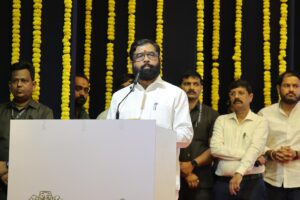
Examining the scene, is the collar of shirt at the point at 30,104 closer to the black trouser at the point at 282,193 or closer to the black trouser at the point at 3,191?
the black trouser at the point at 3,191

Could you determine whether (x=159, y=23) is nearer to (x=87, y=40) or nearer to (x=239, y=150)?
(x=87, y=40)

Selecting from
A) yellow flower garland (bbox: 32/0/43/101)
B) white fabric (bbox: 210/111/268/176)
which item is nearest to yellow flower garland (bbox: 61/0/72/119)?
yellow flower garland (bbox: 32/0/43/101)

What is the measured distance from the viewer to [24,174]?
2541mm

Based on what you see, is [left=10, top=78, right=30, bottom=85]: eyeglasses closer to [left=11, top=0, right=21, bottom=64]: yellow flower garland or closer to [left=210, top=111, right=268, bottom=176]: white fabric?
[left=11, top=0, right=21, bottom=64]: yellow flower garland

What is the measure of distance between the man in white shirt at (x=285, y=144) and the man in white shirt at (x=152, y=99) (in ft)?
4.39

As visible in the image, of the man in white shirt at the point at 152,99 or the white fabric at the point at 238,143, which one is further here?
the white fabric at the point at 238,143

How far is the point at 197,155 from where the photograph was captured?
4.46 m

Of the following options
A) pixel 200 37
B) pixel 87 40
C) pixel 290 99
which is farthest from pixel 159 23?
pixel 290 99

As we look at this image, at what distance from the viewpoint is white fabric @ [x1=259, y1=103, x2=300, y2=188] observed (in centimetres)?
439

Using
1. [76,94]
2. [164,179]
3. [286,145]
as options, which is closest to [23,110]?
[76,94]

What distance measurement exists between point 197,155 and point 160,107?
1.20m

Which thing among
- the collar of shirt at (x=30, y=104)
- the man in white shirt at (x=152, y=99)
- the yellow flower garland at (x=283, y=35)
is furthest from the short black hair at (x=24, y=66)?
the yellow flower garland at (x=283, y=35)

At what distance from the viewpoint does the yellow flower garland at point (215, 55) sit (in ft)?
16.8

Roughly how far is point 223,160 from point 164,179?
1803 mm
